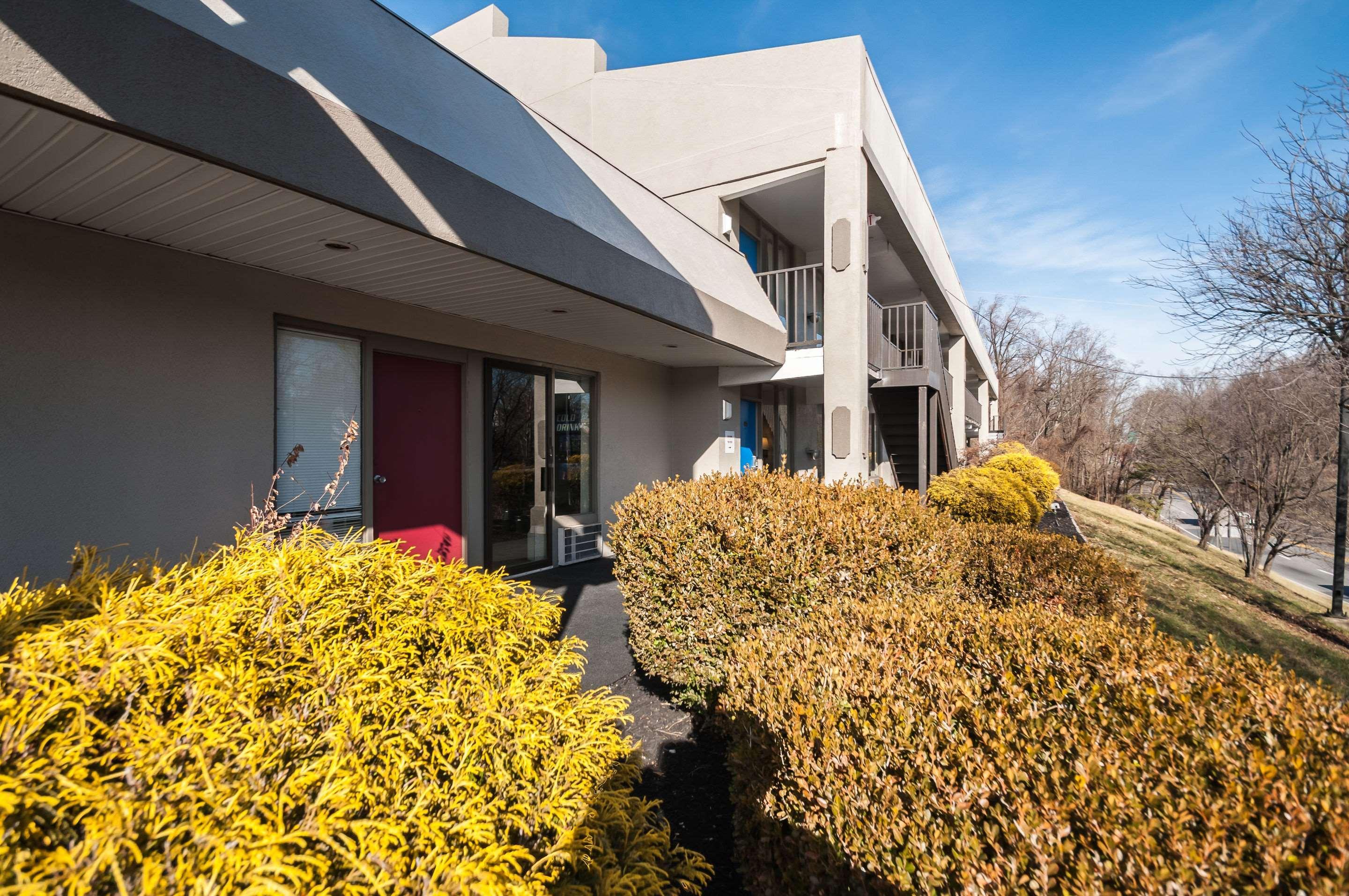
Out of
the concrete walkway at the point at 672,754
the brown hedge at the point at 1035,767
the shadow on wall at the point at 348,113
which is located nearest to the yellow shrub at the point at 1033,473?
the concrete walkway at the point at 672,754

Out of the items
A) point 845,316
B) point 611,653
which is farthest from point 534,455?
point 845,316

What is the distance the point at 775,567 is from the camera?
12.4 ft

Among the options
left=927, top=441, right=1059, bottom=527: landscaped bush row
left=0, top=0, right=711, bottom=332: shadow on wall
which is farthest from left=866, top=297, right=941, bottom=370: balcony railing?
left=0, top=0, right=711, bottom=332: shadow on wall

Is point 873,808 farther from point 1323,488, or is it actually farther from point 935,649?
point 1323,488

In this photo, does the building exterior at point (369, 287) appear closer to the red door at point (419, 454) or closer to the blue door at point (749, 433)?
the red door at point (419, 454)

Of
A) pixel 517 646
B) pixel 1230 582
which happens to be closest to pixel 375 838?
pixel 517 646

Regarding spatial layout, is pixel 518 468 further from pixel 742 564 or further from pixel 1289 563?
pixel 1289 563

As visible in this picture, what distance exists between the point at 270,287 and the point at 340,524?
2212 mm

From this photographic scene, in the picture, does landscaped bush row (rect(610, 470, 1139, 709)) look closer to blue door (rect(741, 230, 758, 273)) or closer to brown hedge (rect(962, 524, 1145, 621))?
brown hedge (rect(962, 524, 1145, 621))

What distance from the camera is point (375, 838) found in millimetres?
1274

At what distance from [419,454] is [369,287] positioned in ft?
6.24

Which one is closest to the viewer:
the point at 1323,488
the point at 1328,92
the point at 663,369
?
the point at 1328,92

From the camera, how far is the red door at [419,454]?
6117 mm

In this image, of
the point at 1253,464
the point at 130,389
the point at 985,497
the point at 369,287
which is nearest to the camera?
the point at 130,389
